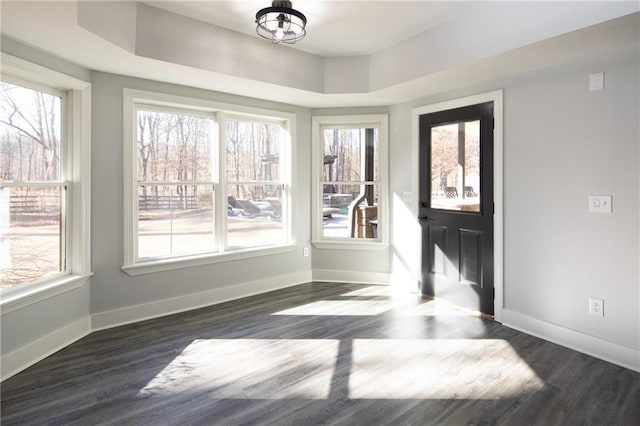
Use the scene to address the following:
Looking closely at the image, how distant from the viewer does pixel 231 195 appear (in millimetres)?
4398

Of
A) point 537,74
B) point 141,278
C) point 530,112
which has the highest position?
point 537,74

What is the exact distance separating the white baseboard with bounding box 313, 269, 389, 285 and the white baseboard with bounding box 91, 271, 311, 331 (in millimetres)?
161

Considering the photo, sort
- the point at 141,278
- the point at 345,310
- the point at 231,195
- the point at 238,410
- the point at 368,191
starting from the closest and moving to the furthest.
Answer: the point at 238,410 < the point at 141,278 < the point at 345,310 < the point at 231,195 < the point at 368,191

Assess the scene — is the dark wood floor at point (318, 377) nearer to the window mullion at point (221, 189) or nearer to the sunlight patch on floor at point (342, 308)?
the sunlight patch on floor at point (342, 308)

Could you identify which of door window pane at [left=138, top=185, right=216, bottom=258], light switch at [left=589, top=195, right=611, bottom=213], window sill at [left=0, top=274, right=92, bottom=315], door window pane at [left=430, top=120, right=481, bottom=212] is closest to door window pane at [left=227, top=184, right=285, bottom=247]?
door window pane at [left=138, top=185, right=216, bottom=258]

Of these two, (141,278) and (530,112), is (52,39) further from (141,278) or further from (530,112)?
(530,112)

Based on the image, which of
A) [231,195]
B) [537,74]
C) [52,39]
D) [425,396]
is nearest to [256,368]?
[425,396]

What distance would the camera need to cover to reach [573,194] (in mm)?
3078

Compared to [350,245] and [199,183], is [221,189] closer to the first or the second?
[199,183]

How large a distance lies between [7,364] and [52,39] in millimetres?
2250

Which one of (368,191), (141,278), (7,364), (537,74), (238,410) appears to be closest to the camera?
(238,410)

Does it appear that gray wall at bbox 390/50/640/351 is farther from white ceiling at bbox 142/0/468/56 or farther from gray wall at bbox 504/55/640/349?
white ceiling at bbox 142/0/468/56

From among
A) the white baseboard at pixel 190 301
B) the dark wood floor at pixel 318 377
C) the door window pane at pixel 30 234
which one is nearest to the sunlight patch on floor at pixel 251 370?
the dark wood floor at pixel 318 377

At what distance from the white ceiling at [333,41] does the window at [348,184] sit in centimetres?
74
